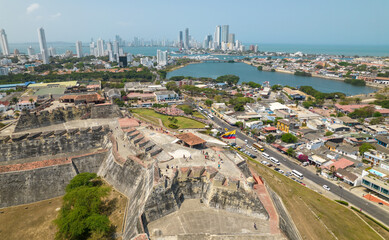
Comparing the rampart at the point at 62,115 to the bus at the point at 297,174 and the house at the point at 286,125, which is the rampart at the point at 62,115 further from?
the house at the point at 286,125

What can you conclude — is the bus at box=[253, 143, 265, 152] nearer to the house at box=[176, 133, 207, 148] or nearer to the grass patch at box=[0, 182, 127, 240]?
the house at box=[176, 133, 207, 148]

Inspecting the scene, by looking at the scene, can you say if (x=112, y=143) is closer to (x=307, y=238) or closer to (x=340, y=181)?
(x=307, y=238)

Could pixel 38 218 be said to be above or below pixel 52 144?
below

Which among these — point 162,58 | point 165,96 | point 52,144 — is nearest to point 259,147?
point 52,144

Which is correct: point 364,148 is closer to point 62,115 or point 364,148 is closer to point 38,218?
point 38,218

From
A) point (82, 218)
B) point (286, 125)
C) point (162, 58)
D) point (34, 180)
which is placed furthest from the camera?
point (162, 58)

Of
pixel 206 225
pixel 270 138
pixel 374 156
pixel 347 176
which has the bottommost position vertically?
pixel 347 176

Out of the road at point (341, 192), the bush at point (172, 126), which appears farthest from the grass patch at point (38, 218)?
the road at point (341, 192)
